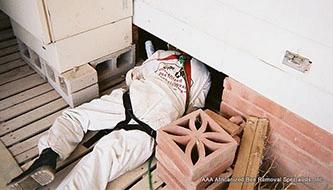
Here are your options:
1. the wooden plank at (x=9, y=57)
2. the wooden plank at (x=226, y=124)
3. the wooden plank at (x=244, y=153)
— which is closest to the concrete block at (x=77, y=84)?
the wooden plank at (x=9, y=57)

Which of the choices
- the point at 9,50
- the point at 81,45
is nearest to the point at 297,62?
the point at 81,45

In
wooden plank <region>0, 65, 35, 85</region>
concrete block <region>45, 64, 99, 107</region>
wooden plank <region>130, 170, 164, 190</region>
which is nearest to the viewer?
wooden plank <region>130, 170, 164, 190</region>

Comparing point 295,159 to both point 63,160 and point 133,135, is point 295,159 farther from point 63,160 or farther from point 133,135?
point 63,160

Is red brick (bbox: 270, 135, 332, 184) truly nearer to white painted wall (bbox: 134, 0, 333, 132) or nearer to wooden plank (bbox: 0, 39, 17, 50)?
white painted wall (bbox: 134, 0, 333, 132)

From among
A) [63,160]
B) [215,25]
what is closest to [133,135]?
[63,160]

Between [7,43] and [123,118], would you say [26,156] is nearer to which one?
[123,118]

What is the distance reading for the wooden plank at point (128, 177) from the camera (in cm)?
165

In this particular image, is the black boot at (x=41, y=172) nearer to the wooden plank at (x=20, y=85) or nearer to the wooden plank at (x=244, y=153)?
the wooden plank at (x=20, y=85)

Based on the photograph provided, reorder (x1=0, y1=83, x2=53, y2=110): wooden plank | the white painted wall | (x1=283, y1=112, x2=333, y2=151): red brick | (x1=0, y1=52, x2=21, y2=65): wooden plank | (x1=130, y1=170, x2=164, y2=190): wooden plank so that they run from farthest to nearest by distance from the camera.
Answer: (x1=0, y1=52, x2=21, y2=65): wooden plank, (x1=0, y1=83, x2=53, y2=110): wooden plank, (x1=130, y1=170, x2=164, y2=190): wooden plank, (x1=283, y1=112, x2=333, y2=151): red brick, the white painted wall

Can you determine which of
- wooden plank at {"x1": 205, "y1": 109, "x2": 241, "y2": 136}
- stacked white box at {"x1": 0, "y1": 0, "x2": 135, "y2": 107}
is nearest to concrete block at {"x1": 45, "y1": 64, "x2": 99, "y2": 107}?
stacked white box at {"x1": 0, "y1": 0, "x2": 135, "y2": 107}

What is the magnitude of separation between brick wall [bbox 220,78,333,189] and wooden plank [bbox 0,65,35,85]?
1359mm

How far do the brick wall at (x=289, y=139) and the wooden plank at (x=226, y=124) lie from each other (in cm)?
12

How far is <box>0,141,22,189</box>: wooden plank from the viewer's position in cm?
162

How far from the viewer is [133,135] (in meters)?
1.66
